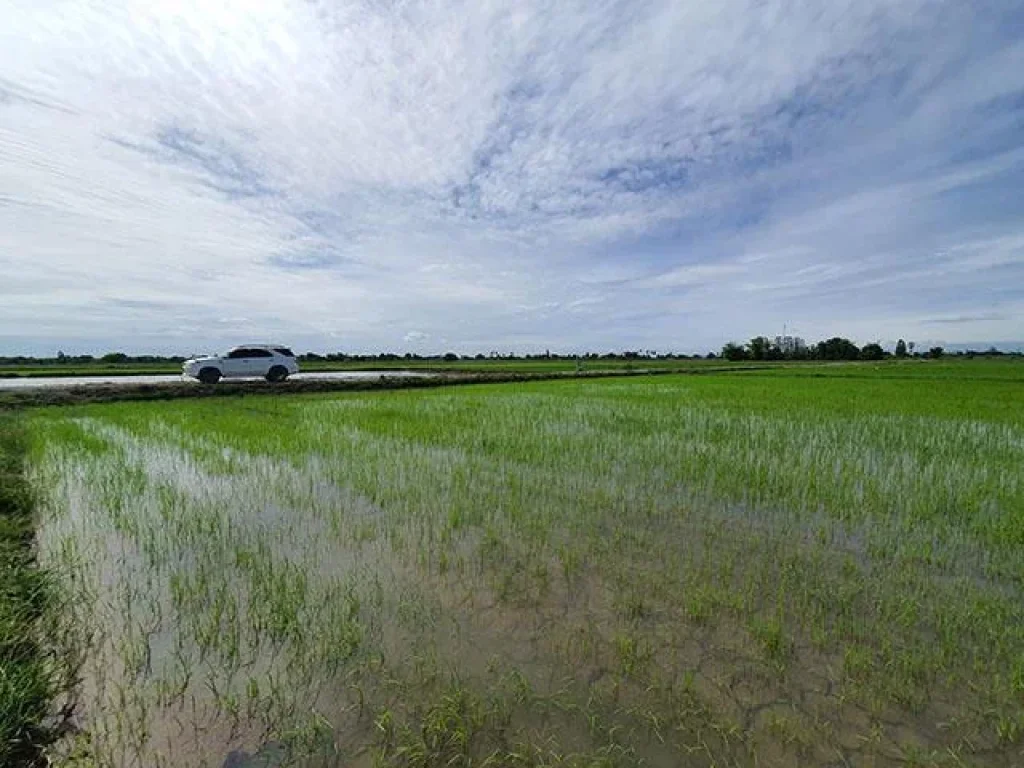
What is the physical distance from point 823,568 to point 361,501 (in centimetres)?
545

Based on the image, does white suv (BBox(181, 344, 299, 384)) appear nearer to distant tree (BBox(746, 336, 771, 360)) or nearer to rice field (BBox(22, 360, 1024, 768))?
rice field (BBox(22, 360, 1024, 768))

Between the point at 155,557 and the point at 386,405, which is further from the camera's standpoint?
the point at 386,405

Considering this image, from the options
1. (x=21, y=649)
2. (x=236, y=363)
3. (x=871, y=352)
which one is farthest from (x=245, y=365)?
(x=871, y=352)

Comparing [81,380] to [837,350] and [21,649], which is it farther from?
[837,350]

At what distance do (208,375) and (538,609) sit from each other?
23854mm

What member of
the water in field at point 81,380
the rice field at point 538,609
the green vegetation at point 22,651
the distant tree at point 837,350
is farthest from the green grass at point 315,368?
the distant tree at point 837,350

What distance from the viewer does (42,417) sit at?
13.8 m

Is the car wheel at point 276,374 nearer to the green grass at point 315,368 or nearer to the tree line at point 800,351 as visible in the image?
the green grass at point 315,368

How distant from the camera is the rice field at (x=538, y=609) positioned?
2684mm

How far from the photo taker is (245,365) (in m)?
24.0

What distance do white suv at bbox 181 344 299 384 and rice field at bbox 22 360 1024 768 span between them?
15147 mm

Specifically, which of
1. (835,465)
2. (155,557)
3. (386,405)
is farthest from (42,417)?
(835,465)

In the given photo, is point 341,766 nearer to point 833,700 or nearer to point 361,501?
point 833,700

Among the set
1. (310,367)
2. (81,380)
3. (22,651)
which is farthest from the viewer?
(310,367)
